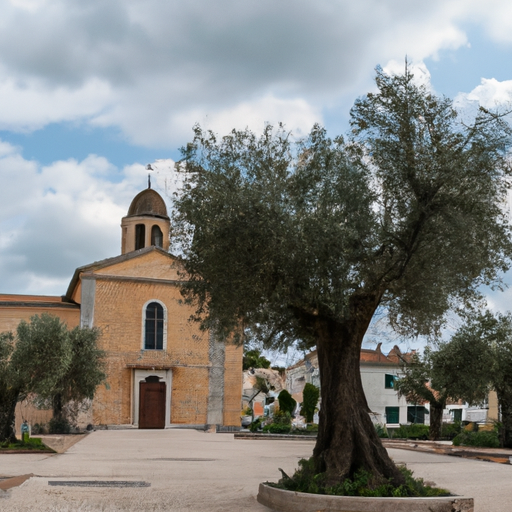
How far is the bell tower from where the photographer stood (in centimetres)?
4378

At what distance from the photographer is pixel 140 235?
4422 centimetres

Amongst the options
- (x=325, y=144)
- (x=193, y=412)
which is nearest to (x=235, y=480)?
(x=325, y=144)

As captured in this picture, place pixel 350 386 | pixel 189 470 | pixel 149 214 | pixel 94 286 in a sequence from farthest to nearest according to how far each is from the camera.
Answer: pixel 149 214 → pixel 94 286 → pixel 189 470 → pixel 350 386

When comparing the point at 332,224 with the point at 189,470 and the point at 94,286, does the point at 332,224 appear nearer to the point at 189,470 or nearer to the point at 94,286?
the point at 189,470

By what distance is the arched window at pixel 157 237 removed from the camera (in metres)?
43.7

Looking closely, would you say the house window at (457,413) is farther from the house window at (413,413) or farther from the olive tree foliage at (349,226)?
the olive tree foliage at (349,226)

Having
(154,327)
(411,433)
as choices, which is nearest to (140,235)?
(154,327)

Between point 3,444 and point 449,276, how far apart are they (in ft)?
53.8

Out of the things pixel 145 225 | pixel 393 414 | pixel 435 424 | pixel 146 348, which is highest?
pixel 145 225

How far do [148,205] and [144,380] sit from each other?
13.3 metres

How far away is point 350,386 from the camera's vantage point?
11383mm

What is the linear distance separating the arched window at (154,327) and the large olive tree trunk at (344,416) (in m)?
25.7

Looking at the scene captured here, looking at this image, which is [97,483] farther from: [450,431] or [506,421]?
[450,431]

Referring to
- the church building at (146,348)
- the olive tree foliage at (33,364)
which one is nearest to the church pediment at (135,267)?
the church building at (146,348)
